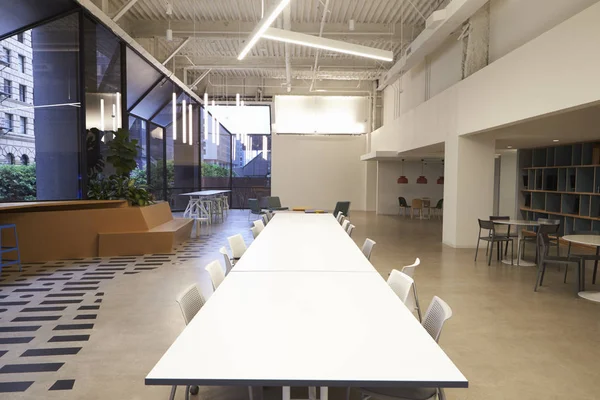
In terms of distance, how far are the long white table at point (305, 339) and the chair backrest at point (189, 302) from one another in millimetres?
143

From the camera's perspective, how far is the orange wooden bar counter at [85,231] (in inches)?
267

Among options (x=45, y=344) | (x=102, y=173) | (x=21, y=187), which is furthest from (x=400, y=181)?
(x=45, y=344)

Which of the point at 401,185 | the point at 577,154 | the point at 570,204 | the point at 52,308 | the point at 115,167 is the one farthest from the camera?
the point at 401,185

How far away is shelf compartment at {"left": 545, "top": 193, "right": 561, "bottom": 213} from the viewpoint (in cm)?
1016

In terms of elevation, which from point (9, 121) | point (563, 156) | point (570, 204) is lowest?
point (570, 204)

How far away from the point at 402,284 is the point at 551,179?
9.10 metres

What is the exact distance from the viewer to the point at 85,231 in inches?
285

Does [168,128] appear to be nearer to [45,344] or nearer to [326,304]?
[45,344]

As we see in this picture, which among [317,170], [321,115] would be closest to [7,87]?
[321,115]

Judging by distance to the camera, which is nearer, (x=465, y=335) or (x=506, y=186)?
(x=465, y=335)

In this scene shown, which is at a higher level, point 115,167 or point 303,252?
point 115,167

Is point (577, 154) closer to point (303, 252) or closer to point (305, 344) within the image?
point (303, 252)

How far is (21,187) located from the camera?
6652 mm

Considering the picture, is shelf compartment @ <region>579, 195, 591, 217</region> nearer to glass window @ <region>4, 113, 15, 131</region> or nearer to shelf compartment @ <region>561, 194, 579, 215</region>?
shelf compartment @ <region>561, 194, 579, 215</region>
